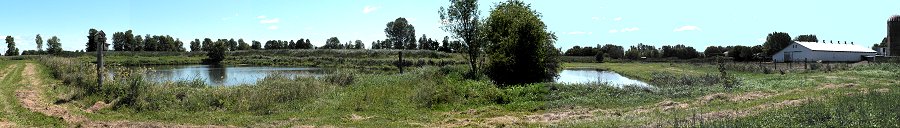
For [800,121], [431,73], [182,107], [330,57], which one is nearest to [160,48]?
[330,57]

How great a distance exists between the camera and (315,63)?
3755 inches

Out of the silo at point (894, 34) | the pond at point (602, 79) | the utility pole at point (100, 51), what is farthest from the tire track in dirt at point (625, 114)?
the silo at point (894, 34)

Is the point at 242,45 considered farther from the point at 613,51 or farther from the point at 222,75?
the point at 222,75

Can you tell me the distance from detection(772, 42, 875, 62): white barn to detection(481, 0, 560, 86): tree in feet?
156

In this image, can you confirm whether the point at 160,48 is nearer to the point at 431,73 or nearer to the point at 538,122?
the point at 431,73

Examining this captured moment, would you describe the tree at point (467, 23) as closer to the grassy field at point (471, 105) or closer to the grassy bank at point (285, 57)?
the grassy field at point (471, 105)

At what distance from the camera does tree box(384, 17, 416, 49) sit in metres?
132

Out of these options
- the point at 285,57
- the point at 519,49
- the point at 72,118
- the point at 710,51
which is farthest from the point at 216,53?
the point at 72,118

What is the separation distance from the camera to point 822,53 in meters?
68.6

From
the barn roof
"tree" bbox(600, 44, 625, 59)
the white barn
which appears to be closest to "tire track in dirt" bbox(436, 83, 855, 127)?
the white barn

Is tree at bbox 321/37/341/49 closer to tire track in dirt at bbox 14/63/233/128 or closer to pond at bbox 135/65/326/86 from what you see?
pond at bbox 135/65/326/86

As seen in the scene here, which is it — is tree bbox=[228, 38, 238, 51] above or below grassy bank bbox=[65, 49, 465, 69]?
above

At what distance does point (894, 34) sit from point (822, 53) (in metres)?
13.4

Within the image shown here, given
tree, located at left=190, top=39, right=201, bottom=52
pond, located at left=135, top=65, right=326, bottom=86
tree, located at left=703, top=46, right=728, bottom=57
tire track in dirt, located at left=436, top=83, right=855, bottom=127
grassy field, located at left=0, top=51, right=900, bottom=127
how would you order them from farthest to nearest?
tree, located at left=190, top=39, right=201, bottom=52
tree, located at left=703, top=46, right=728, bottom=57
pond, located at left=135, top=65, right=326, bottom=86
tire track in dirt, located at left=436, top=83, right=855, bottom=127
grassy field, located at left=0, top=51, right=900, bottom=127
